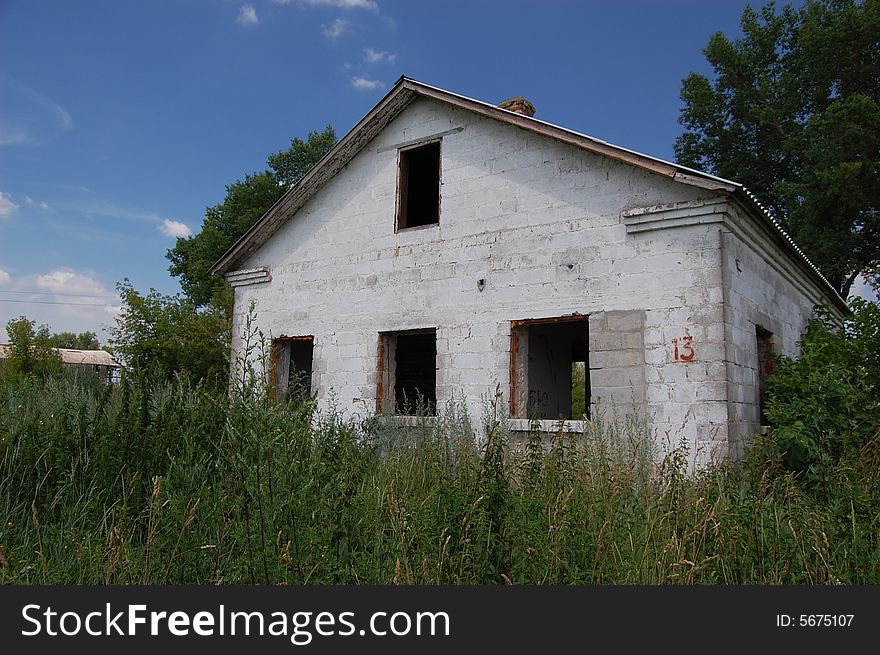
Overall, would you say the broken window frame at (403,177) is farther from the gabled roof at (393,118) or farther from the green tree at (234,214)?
the green tree at (234,214)

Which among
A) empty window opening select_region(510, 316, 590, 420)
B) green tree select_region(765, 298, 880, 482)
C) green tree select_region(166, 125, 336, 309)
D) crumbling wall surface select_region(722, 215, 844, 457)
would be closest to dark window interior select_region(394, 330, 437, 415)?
empty window opening select_region(510, 316, 590, 420)

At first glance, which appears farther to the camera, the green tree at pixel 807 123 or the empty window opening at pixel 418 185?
the green tree at pixel 807 123

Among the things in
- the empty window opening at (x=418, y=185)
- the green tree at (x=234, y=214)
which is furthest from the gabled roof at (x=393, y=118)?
the green tree at (x=234, y=214)

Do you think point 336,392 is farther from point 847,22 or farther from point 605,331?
point 847,22

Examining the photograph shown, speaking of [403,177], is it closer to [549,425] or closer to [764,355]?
[549,425]

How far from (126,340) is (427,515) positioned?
15.0 meters

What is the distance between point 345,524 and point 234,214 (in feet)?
98.0

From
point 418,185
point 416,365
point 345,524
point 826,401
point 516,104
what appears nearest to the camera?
point 345,524

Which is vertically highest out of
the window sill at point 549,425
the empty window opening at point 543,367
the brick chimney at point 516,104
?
the brick chimney at point 516,104

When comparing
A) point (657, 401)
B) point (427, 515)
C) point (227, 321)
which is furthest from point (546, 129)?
point (227, 321)

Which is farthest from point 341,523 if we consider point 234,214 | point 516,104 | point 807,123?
point 234,214

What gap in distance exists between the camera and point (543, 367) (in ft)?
33.4

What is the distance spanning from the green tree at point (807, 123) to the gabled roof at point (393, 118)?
24.5ft

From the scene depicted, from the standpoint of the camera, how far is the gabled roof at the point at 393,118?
7355 mm
